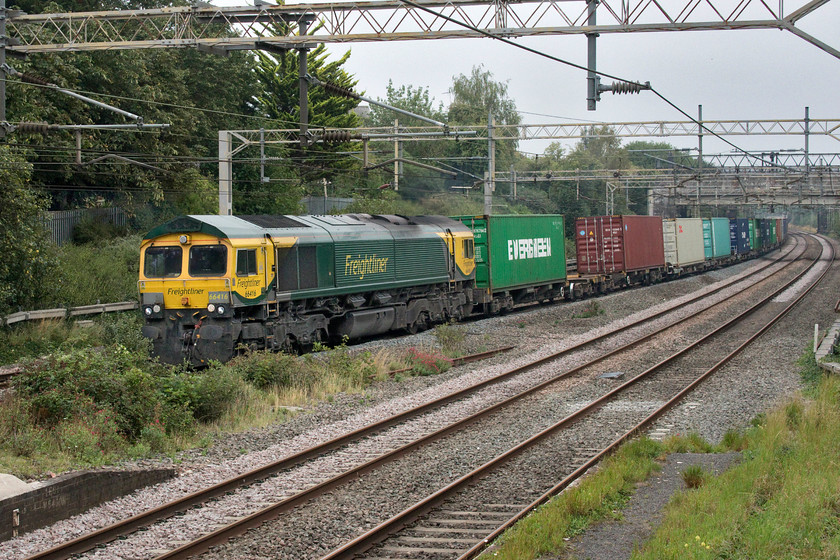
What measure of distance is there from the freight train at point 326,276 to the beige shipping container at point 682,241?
11064 mm

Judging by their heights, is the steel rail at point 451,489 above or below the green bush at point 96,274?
below

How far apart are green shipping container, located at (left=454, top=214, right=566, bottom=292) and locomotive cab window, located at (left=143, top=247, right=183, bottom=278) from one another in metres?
12.8

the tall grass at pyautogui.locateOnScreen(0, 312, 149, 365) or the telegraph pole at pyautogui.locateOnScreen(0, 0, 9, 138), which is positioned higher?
the telegraph pole at pyautogui.locateOnScreen(0, 0, 9, 138)

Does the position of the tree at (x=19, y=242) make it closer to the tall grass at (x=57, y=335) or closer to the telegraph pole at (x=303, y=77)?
the tall grass at (x=57, y=335)

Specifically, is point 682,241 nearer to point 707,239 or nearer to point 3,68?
point 707,239

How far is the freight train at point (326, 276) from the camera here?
17.4 meters

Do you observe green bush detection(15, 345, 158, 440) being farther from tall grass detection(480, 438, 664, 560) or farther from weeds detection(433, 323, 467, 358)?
weeds detection(433, 323, 467, 358)

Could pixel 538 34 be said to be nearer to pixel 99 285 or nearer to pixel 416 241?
pixel 416 241

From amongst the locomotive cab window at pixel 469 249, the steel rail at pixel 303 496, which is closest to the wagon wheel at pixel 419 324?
the locomotive cab window at pixel 469 249

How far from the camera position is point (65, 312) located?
24703mm

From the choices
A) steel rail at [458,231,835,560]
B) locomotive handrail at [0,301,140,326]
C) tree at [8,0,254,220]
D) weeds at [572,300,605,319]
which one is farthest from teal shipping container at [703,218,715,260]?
locomotive handrail at [0,301,140,326]

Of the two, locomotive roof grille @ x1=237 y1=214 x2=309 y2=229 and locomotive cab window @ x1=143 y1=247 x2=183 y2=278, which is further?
locomotive roof grille @ x1=237 y1=214 x2=309 y2=229

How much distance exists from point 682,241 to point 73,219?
103ft

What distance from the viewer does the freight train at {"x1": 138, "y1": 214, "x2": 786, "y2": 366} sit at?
57.2 feet
